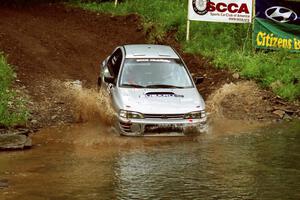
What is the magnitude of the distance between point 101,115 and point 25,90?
3306 mm

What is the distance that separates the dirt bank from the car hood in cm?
210

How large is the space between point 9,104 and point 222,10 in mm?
8541

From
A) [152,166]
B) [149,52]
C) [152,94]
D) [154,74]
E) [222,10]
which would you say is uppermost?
[222,10]

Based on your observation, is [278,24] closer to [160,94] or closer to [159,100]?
[160,94]

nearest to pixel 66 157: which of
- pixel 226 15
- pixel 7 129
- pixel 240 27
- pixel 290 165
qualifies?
pixel 7 129

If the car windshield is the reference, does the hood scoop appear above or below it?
below

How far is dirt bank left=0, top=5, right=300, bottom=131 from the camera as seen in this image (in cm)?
1559

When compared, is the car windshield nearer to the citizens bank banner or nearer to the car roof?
the car roof

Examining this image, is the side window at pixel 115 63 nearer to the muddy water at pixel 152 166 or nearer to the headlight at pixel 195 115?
the muddy water at pixel 152 166

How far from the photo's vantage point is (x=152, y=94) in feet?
42.9

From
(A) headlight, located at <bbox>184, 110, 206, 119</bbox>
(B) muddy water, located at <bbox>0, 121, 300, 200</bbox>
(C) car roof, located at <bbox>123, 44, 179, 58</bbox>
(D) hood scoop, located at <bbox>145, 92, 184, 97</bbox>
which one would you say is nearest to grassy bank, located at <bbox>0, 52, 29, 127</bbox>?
(B) muddy water, located at <bbox>0, 121, 300, 200</bbox>

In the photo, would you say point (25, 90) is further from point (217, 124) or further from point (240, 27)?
point (240, 27)

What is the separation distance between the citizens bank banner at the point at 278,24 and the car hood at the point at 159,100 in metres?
7.00

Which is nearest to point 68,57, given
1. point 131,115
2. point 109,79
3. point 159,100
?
point 109,79
